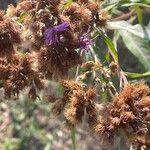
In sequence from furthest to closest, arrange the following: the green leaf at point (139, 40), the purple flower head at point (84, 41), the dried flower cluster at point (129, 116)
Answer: the green leaf at point (139, 40), the purple flower head at point (84, 41), the dried flower cluster at point (129, 116)

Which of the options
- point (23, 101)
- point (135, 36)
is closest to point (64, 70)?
point (135, 36)

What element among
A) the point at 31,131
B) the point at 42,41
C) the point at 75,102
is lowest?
the point at 31,131

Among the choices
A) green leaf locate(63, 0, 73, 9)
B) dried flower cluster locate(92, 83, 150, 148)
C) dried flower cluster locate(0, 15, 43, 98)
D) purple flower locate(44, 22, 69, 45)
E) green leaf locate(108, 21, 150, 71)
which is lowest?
green leaf locate(108, 21, 150, 71)

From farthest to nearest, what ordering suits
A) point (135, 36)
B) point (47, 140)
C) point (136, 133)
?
point (47, 140), point (135, 36), point (136, 133)

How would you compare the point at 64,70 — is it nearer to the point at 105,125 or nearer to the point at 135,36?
the point at 105,125

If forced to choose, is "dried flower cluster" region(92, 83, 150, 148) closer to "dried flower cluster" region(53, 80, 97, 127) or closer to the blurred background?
"dried flower cluster" region(53, 80, 97, 127)

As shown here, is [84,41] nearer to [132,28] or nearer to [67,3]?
[67,3]

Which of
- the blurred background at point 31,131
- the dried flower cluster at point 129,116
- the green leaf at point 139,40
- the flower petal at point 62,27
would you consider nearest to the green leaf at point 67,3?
the flower petal at point 62,27

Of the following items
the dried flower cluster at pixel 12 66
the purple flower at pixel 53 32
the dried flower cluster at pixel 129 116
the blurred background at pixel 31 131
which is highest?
the purple flower at pixel 53 32

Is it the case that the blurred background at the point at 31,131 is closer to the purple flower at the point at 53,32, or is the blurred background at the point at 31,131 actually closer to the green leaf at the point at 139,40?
the green leaf at the point at 139,40

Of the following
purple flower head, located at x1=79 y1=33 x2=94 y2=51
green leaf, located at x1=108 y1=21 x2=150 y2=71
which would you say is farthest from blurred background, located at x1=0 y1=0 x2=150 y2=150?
purple flower head, located at x1=79 y1=33 x2=94 y2=51

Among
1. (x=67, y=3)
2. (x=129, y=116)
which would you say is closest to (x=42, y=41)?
(x=67, y=3)
